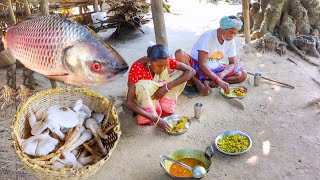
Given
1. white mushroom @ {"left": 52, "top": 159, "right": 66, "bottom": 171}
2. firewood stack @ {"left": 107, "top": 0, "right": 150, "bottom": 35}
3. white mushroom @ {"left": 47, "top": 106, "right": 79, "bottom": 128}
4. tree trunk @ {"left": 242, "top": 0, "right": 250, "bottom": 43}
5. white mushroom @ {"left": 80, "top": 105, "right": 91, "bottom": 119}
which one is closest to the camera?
white mushroom @ {"left": 52, "top": 159, "right": 66, "bottom": 171}

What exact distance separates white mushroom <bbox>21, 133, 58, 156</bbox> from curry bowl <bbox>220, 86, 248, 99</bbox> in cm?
246

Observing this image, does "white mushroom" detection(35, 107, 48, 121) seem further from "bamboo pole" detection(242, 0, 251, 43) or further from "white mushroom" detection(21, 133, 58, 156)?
"bamboo pole" detection(242, 0, 251, 43)

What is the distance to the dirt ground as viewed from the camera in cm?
293

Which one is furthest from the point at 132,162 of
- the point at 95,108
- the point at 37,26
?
the point at 37,26

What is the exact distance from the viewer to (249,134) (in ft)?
11.4

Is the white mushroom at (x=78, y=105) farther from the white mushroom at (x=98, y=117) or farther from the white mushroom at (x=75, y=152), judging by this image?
the white mushroom at (x=75, y=152)

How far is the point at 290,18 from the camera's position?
6.31m

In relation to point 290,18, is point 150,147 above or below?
below

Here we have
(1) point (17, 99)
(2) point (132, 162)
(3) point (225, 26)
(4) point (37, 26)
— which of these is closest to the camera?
(4) point (37, 26)

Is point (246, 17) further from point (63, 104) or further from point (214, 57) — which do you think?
point (63, 104)

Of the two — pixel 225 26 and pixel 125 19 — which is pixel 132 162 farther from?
pixel 125 19

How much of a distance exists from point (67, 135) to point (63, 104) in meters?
0.46

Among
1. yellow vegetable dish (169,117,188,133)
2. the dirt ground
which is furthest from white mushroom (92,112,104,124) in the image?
yellow vegetable dish (169,117,188,133)

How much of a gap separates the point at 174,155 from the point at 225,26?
181cm
